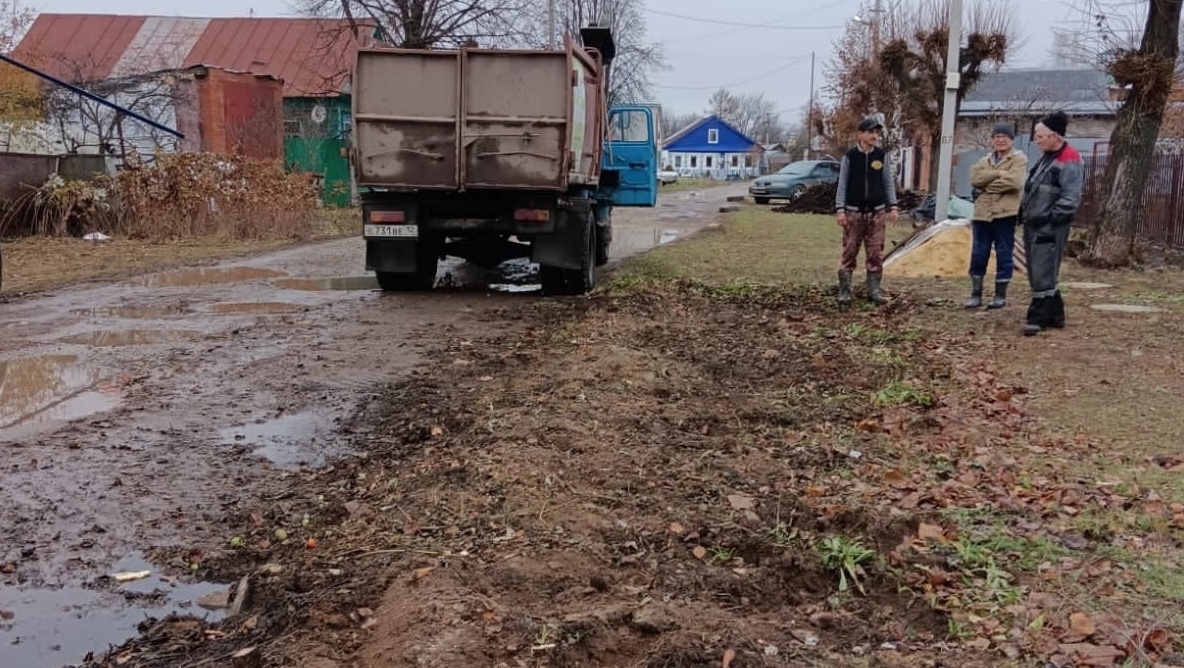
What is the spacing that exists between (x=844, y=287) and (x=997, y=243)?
1483 mm

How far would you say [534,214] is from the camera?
998cm

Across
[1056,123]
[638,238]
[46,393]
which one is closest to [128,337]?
[46,393]

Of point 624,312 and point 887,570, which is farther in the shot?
point 624,312

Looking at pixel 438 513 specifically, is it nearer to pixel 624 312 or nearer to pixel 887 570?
pixel 887 570

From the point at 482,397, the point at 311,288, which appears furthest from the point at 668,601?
the point at 311,288

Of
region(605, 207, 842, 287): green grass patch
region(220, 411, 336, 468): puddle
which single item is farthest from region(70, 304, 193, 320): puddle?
region(605, 207, 842, 287): green grass patch

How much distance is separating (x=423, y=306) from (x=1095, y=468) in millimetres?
6871

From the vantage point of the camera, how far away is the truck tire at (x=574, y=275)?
10338 mm

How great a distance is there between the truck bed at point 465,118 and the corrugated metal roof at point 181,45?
28067 mm

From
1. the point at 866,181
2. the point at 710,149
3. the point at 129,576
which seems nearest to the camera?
the point at 129,576

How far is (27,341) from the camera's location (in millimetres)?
7816

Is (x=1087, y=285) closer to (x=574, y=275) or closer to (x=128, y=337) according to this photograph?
(x=574, y=275)

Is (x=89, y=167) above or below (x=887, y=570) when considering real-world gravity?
above

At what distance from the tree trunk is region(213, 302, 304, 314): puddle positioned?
10023 millimetres
